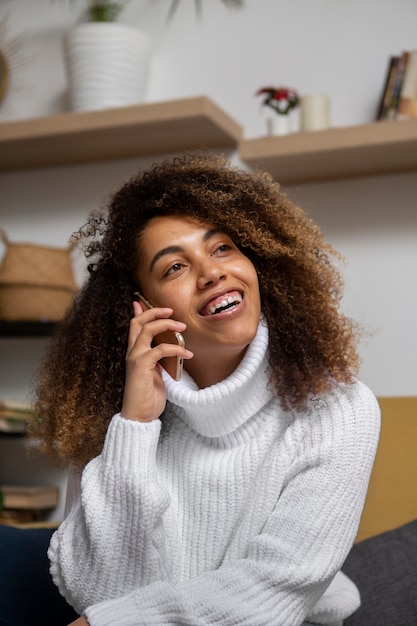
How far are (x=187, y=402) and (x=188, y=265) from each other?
0.21 metres

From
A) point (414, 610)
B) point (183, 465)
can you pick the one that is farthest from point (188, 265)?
point (414, 610)

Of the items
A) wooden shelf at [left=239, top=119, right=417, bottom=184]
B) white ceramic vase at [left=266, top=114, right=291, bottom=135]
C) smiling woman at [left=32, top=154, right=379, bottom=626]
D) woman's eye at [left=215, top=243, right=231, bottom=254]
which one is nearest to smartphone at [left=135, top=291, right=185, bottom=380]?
smiling woman at [left=32, top=154, right=379, bottom=626]

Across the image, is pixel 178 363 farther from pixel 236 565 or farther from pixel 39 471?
pixel 39 471

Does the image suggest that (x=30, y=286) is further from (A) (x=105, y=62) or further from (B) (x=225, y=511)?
(B) (x=225, y=511)

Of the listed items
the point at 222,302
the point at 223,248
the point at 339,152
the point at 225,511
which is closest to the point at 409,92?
the point at 339,152

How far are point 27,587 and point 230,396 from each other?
0.60 meters

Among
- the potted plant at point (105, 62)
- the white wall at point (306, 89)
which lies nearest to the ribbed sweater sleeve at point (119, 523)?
the white wall at point (306, 89)

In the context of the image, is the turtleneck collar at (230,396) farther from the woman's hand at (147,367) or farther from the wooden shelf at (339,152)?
the wooden shelf at (339,152)

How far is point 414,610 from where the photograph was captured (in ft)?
5.34

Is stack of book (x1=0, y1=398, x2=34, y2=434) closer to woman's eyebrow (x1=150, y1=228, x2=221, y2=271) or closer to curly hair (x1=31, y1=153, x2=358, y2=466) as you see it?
curly hair (x1=31, y1=153, x2=358, y2=466)

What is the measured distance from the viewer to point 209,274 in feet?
4.31

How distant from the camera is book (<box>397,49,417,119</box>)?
228 centimetres

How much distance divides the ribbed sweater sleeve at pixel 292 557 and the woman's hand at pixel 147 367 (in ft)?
0.72

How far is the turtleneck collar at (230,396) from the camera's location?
1.33 m
